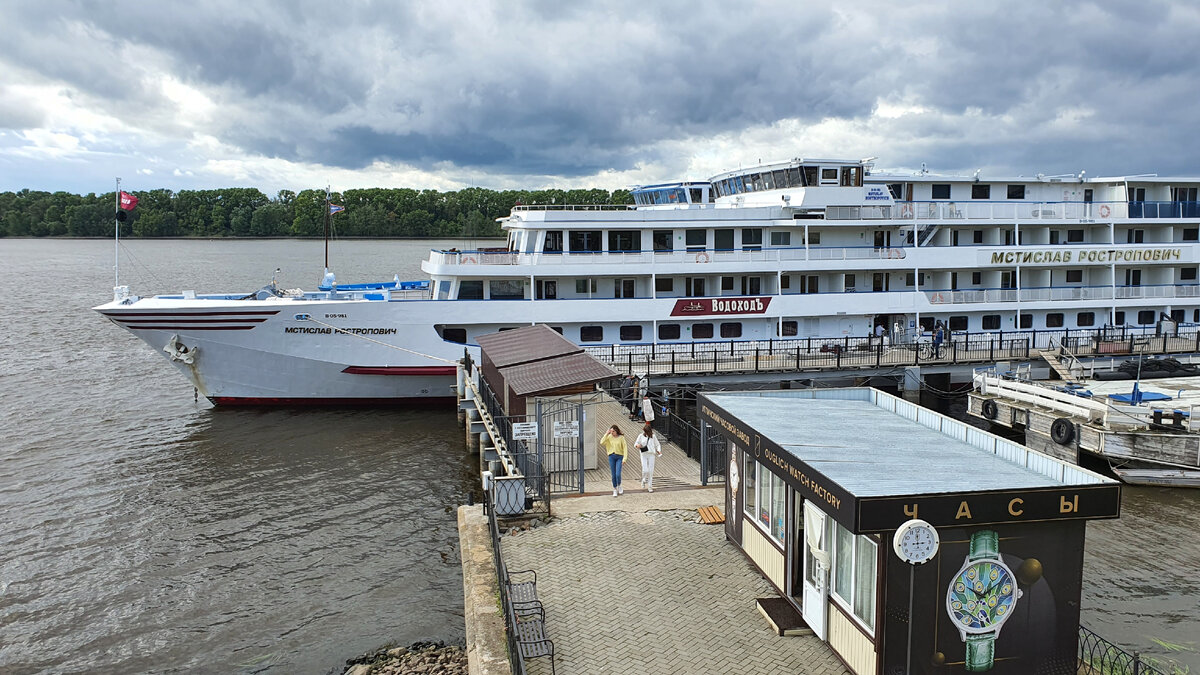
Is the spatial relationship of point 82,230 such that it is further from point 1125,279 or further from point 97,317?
point 1125,279

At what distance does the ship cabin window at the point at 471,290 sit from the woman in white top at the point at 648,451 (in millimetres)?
14006

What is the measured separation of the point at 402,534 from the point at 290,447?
8.22m

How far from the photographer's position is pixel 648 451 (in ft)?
52.7

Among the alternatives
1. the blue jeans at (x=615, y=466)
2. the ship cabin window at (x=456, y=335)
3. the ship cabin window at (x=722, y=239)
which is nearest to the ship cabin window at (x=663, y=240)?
the ship cabin window at (x=722, y=239)

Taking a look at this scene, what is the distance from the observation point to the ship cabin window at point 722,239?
30188 millimetres

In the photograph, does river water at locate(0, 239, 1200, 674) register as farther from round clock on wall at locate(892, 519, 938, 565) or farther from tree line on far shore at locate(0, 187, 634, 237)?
tree line on far shore at locate(0, 187, 634, 237)

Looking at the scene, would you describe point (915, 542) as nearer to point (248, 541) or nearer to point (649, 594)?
point (649, 594)

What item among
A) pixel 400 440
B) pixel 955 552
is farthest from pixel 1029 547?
pixel 400 440

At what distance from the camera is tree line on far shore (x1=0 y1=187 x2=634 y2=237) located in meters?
142

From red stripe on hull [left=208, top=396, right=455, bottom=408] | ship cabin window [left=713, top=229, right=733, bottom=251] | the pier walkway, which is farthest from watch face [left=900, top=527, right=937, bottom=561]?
red stripe on hull [left=208, top=396, right=455, bottom=408]

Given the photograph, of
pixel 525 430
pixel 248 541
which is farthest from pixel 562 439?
pixel 248 541

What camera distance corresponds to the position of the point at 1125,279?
33.8 meters

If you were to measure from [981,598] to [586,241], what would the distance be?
22073 millimetres

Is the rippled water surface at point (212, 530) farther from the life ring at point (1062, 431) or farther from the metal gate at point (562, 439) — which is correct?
the life ring at point (1062, 431)
